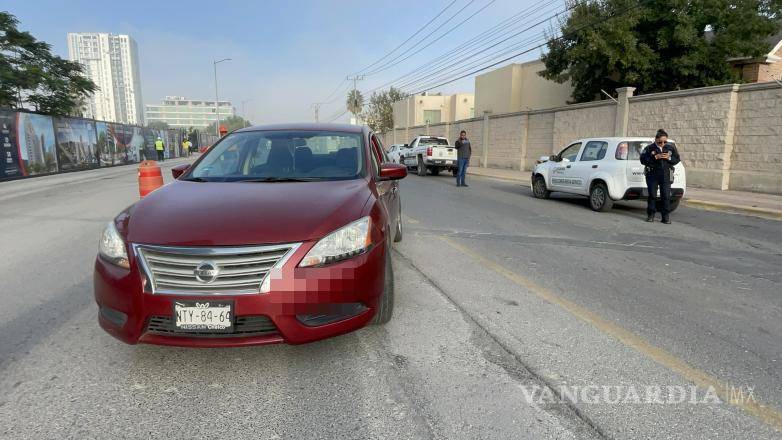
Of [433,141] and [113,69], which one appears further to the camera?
[113,69]

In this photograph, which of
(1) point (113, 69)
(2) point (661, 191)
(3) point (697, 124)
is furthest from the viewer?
(1) point (113, 69)

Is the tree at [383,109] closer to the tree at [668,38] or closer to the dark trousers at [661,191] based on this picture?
the tree at [668,38]

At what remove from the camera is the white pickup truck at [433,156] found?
21266mm

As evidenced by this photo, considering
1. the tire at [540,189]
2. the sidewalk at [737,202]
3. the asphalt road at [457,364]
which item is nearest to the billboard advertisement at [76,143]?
the asphalt road at [457,364]

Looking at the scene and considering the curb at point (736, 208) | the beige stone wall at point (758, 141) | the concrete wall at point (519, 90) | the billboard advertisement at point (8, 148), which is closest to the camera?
the curb at point (736, 208)

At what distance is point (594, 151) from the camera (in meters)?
10.9

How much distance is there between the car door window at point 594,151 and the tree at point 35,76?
28.4m

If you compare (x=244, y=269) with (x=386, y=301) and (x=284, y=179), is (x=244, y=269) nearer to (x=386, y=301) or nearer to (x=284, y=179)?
(x=386, y=301)

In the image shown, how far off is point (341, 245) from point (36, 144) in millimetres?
22559

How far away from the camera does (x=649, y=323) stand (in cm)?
401

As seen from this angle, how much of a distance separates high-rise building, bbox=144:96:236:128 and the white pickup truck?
14877 centimetres

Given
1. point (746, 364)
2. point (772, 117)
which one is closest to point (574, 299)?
point (746, 364)

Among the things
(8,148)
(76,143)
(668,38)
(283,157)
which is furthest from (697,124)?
(76,143)

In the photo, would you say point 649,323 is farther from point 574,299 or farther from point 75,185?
point 75,185
